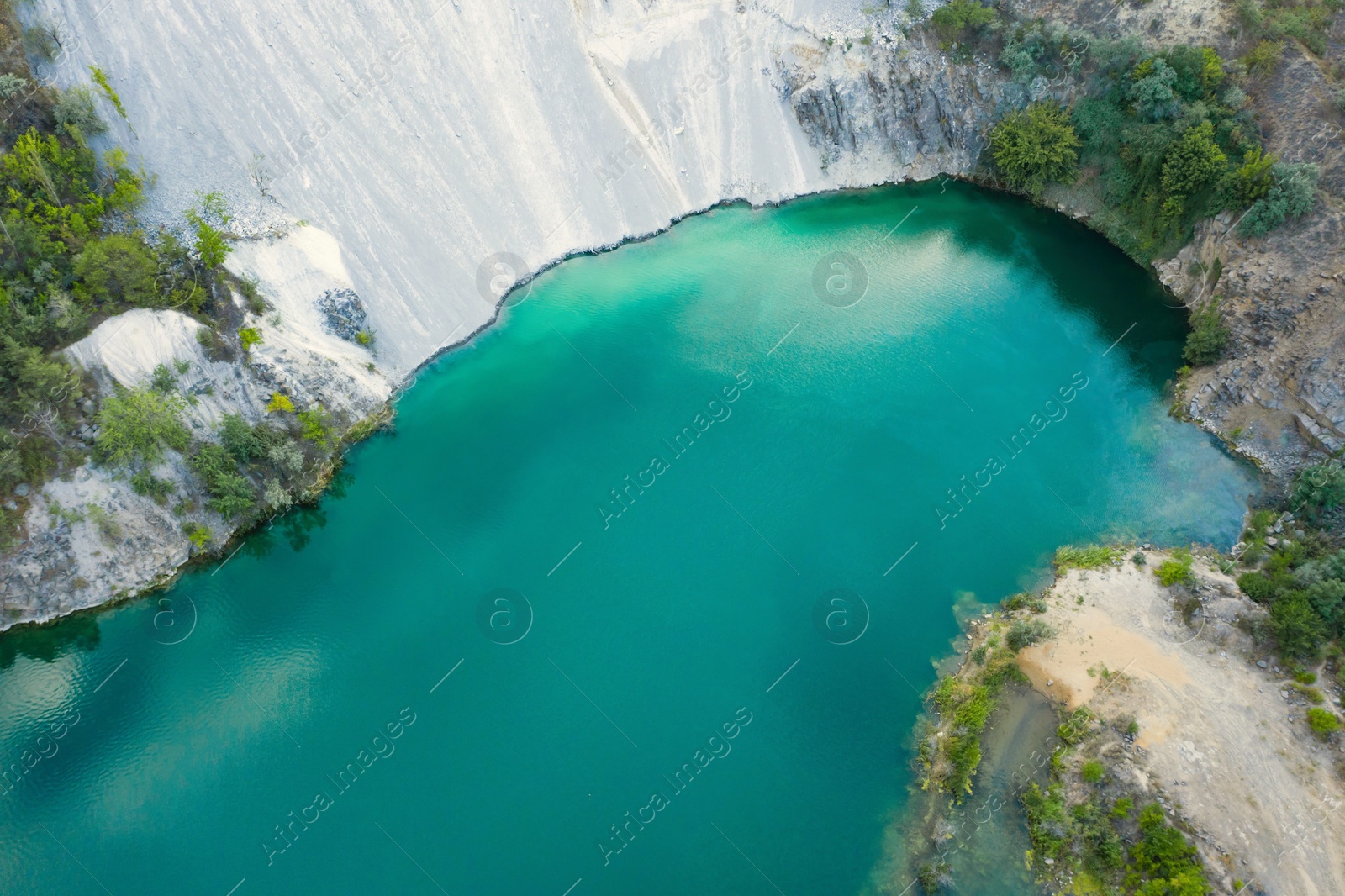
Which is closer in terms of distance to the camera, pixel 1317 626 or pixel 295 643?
pixel 1317 626

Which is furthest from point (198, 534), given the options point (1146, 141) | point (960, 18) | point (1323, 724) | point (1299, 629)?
point (1146, 141)

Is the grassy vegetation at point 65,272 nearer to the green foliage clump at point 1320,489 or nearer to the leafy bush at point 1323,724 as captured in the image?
the leafy bush at point 1323,724

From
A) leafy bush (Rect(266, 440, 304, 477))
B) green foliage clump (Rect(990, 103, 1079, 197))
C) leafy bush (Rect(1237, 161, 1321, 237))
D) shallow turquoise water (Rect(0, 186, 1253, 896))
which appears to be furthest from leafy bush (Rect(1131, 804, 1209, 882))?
leafy bush (Rect(266, 440, 304, 477))

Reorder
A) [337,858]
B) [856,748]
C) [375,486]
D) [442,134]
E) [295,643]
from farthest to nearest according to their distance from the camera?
[442,134]
[375,486]
[295,643]
[856,748]
[337,858]

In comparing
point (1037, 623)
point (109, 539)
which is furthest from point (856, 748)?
point (109, 539)

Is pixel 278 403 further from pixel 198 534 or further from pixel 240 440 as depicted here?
pixel 198 534

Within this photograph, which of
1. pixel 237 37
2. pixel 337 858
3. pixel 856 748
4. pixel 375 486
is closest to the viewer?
pixel 337 858

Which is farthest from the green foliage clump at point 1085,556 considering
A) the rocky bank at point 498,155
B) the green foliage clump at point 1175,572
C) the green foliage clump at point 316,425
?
the green foliage clump at point 316,425

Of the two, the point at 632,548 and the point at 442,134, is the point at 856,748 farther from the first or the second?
the point at 442,134
